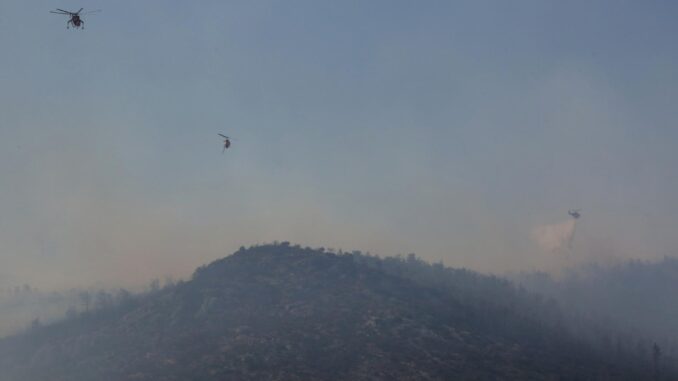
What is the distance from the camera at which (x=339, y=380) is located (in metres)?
200

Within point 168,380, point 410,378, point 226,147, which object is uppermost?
point 226,147

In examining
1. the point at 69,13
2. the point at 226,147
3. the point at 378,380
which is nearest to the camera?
the point at 69,13

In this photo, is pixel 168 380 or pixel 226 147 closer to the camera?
pixel 226 147

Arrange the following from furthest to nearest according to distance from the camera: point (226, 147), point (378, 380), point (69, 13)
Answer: point (378, 380) < point (226, 147) < point (69, 13)

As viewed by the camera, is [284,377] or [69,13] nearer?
[69,13]

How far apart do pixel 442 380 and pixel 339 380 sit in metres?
33.9

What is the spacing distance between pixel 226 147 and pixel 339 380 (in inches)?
4171

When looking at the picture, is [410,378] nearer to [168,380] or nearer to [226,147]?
[168,380]

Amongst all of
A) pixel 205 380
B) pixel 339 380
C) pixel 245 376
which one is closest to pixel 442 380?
pixel 339 380

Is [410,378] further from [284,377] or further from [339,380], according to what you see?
[284,377]

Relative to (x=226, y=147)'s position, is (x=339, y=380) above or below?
below

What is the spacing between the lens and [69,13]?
74.4m

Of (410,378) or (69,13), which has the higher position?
(69,13)

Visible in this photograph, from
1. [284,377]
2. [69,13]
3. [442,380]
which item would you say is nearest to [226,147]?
[69,13]
